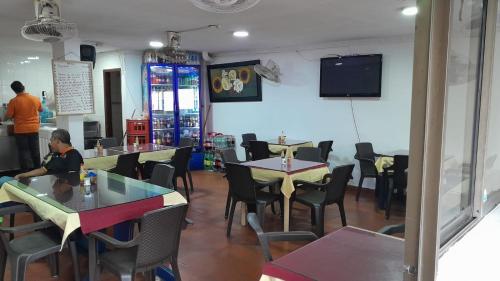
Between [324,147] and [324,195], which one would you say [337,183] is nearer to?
[324,195]

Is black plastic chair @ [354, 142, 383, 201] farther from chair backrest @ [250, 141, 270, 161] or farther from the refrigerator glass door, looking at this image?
the refrigerator glass door

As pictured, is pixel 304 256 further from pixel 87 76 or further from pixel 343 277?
pixel 87 76

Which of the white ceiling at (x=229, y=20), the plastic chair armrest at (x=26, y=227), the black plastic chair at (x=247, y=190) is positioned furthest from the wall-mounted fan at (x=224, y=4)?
the plastic chair armrest at (x=26, y=227)

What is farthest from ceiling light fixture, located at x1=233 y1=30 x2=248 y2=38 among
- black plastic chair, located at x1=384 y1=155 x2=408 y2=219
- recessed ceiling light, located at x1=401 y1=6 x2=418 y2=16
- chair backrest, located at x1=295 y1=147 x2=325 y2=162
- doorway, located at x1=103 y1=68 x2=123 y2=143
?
doorway, located at x1=103 y1=68 x2=123 y2=143

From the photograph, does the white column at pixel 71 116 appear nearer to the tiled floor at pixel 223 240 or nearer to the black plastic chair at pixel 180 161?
the black plastic chair at pixel 180 161

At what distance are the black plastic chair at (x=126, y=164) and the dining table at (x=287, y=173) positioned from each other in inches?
58.8

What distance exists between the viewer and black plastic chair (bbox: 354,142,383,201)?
515 cm

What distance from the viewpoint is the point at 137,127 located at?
6953 millimetres

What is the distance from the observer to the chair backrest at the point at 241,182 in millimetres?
3744

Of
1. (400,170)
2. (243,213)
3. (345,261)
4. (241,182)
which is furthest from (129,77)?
(345,261)

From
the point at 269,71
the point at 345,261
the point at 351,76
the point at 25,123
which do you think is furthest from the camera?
the point at 269,71

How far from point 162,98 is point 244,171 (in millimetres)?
4092

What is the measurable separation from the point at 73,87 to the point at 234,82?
3253mm

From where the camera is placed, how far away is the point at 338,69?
5945mm
